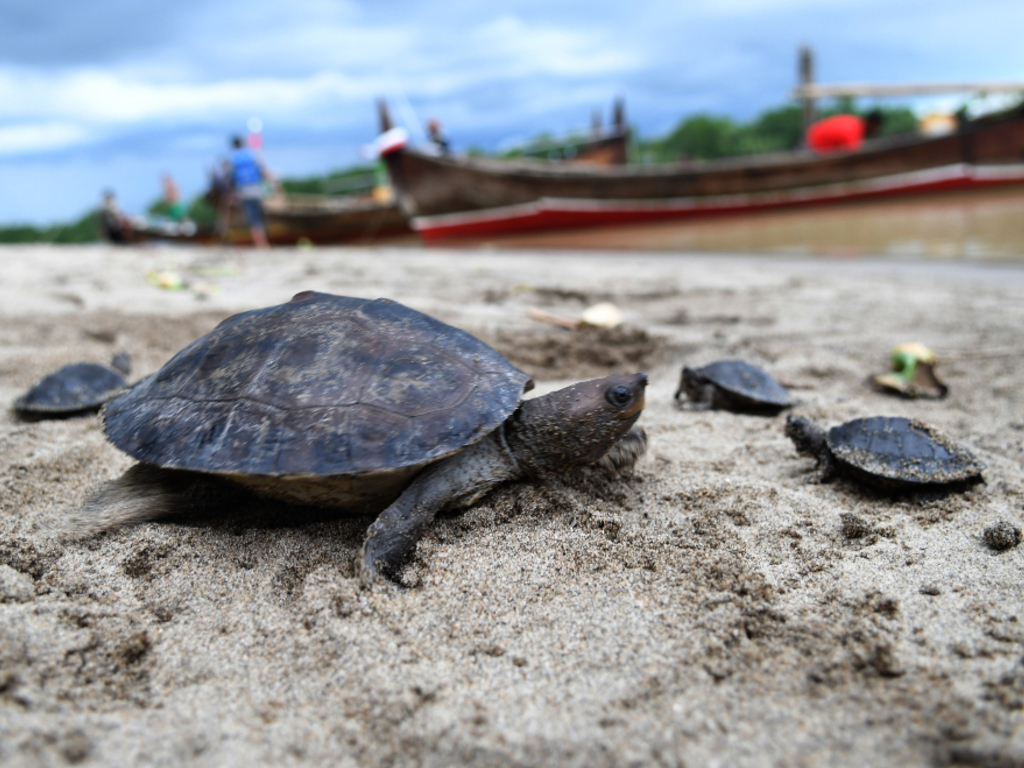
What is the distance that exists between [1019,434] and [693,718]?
7.68 ft

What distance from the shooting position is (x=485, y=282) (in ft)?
21.9

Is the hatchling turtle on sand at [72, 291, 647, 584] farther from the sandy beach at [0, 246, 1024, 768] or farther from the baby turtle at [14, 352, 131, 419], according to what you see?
the baby turtle at [14, 352, 131, 419]

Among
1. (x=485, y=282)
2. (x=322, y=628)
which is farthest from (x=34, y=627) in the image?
(x=485, y=282)

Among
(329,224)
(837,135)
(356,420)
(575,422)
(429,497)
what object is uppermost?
(837,135)

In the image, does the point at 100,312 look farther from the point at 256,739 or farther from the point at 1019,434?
the point at 1019,434

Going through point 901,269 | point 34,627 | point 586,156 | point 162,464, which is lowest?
point 901,269

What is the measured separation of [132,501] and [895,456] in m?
2.50

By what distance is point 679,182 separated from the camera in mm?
14531

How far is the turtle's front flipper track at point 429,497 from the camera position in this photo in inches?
71.0

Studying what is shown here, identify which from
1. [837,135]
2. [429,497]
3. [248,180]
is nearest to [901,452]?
[429,497]

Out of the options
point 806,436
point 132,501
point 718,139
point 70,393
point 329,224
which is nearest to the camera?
point 132,501

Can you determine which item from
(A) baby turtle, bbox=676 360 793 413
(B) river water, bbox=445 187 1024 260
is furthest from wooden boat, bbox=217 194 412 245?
(A) baby turtle, bbox=676 360 793 413

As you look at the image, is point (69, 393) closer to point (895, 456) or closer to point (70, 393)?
point (70, 393)

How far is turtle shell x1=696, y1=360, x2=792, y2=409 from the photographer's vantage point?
308cm
